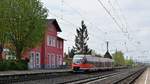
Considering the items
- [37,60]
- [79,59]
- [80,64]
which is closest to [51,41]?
[37,60]

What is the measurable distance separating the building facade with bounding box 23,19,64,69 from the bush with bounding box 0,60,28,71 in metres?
10.5

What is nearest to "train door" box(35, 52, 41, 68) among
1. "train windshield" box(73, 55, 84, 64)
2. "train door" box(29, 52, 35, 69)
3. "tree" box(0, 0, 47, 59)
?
"train door" box(29, 52, 35, 69)

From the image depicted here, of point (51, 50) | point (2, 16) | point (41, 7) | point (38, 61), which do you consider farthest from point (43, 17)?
point (51, 50)

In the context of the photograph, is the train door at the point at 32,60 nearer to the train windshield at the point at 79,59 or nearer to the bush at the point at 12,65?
the bush at the point at 12,65

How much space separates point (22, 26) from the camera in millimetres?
57438

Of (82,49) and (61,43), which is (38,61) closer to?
(61,43)

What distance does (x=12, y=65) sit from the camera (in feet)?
183

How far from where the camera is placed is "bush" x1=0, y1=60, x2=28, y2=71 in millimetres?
53091

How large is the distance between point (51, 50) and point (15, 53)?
22.0 m

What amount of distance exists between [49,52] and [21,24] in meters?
23.0

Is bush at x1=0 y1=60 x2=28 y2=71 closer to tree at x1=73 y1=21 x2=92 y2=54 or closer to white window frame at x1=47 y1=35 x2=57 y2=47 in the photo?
white window frame at x1=47 y1=35 x2=57 y2=47

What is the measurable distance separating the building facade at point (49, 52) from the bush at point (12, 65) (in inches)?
414

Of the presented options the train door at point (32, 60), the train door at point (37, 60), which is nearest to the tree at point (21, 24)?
the train door at point (32, 60)

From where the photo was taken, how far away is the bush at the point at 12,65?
53091 millimetres
